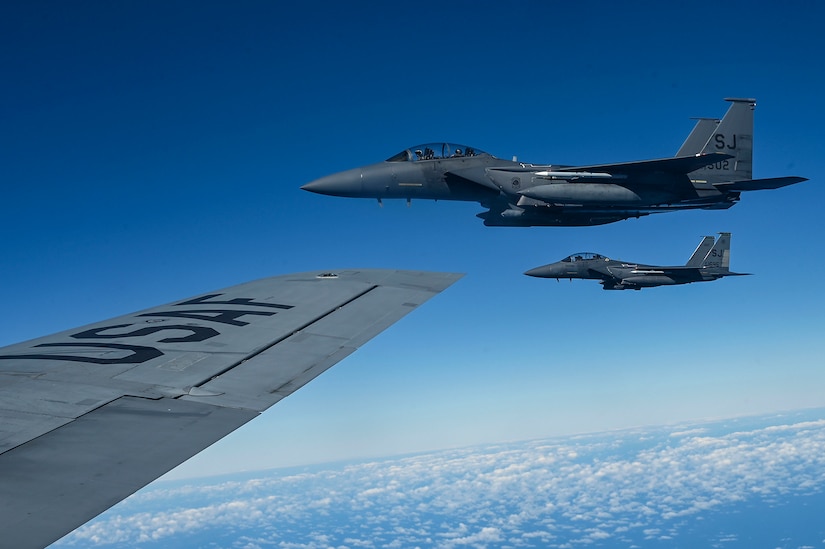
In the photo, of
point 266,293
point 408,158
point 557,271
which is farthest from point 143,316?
point 557,271

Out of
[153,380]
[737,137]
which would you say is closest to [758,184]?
[737,137]

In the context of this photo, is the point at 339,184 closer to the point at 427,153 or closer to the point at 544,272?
the point at 427,153

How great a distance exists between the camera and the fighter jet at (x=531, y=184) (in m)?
23.0

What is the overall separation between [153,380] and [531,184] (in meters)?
19.6

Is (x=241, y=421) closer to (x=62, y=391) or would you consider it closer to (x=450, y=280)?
(x=62, y=391)

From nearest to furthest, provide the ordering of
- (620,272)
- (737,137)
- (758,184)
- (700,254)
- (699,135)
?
1. (758,184)
2. (737,137)
3. (699,135)
4. (620,272)
5. (700,254)

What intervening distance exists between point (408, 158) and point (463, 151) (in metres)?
2.17

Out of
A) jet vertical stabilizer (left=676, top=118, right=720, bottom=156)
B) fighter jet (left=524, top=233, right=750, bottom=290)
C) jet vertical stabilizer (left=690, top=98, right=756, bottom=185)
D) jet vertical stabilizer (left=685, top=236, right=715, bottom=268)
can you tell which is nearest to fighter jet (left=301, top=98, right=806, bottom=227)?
jet vertical stabilizer (left=690, top=98, right=756, bottom=185)

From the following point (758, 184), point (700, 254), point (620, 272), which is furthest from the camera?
point (700, 254)

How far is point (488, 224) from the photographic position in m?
24.5

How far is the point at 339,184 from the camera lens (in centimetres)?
2189

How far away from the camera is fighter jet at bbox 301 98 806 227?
2298 centimetres

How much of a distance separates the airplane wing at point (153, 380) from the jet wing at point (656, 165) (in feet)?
50.5

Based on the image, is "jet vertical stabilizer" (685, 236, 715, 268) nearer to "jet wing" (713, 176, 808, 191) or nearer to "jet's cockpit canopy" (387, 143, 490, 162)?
"jet wing" (713, 176, 808, 191)
